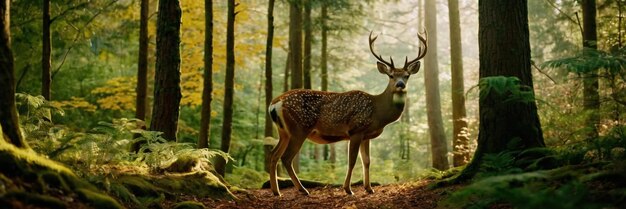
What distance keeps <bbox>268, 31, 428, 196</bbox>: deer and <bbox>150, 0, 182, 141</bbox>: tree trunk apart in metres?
1.73

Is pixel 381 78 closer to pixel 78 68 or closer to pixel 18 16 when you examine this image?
pixel 78 68

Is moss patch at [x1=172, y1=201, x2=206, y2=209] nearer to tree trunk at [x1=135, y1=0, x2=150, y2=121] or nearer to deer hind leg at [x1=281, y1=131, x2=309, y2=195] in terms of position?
deer hind leg at [x1=281, y1=131, x2=309, y2=195]

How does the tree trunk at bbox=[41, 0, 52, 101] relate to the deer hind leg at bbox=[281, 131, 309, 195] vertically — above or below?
above

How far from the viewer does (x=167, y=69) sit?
330 inches

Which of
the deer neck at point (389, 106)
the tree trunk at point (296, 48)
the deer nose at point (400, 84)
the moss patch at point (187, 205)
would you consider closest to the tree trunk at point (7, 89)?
the moss patch at point (187, 205)

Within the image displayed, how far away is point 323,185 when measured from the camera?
1066 centimetres

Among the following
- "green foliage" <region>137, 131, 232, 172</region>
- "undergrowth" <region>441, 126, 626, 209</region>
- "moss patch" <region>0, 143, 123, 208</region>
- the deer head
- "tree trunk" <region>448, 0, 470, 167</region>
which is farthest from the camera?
"tree trunk" <region>448, 0, 470, 167</region>

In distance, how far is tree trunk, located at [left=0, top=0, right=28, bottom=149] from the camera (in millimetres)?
4383

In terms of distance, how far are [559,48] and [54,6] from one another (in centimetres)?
1964

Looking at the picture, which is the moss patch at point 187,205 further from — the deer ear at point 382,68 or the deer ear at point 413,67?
the deer ear at point 413,67

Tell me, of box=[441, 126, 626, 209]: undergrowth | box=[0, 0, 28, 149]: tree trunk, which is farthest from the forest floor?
box=[0, 0, 28, 149]: tree trunk

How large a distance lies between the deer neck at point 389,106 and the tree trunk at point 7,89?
5.84 meters

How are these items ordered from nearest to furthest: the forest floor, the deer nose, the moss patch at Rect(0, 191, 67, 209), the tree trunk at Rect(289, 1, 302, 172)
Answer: the moss patch at Rect(0, 191, 67, 209), the forest floor, the deer nose, the tree trunk at Rect(289, 1, 302, 172)

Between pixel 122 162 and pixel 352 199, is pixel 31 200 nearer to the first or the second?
pixel 122 162
